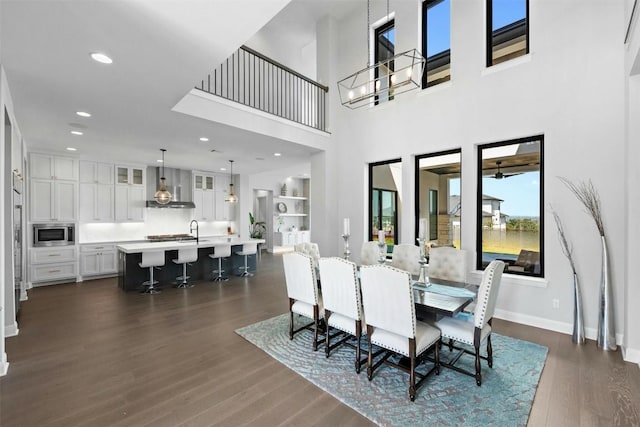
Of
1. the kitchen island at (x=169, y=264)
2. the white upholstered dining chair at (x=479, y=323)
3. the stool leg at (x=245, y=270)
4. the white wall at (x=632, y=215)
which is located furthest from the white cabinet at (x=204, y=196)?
the white wall at (x=632, y=215)

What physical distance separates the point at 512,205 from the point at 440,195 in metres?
1.06

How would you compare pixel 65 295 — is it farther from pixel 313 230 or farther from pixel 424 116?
pixel 424 116

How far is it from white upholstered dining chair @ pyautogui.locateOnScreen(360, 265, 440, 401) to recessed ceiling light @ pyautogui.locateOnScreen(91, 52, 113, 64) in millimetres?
2872

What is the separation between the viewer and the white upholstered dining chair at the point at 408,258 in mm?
3875

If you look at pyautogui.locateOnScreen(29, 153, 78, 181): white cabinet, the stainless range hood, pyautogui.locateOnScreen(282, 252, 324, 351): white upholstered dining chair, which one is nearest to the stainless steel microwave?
pyautogui.locateOnScreen(29, 153, 78, 181): white cabinet

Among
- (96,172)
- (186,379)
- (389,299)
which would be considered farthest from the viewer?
Result: (96,172)

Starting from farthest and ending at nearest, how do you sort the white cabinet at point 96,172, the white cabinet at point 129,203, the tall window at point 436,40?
1. the white cabinet at point 129,203
2. the white cabinet at point 96,172
3. the tall window at point 436,40

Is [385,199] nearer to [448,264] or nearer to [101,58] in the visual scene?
[448,264]

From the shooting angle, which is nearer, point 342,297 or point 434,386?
point 434,386

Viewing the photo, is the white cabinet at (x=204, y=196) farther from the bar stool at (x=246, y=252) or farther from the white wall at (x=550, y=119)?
the white wall at (x=550, y=119)

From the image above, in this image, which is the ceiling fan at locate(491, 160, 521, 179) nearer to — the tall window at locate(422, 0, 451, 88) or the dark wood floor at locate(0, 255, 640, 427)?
the tall window at locate(422, 0, 451, 88)

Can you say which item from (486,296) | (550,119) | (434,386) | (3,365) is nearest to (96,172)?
(3,365)

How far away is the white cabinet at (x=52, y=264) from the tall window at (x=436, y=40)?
777 centimetres

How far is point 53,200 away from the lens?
5.98 m
